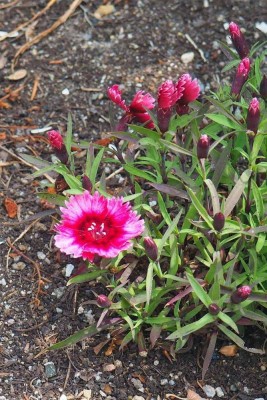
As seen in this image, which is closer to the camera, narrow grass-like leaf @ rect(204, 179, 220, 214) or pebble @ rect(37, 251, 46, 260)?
narrow grass-like leaf @ rect(204, 179, 220, 214)

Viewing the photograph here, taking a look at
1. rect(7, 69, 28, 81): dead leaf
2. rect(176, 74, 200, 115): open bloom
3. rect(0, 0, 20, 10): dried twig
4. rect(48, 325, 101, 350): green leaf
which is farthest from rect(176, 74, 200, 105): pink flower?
rect(0, 0, 20, 10): dried twig

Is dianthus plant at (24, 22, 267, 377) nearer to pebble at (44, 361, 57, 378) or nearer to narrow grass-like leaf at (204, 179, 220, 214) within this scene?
narrow grass-like leaf at (204, 179, 220, 214)

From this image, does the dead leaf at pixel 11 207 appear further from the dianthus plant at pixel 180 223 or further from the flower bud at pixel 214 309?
the flower bud at pixel 214 309

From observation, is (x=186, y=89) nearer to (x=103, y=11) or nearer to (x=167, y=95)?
(x=167, y=95)

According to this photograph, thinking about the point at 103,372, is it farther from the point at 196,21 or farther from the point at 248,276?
the point at 196,21

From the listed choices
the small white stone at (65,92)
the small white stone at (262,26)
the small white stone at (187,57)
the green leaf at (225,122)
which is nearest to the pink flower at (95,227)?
the green leaf at (225,122)

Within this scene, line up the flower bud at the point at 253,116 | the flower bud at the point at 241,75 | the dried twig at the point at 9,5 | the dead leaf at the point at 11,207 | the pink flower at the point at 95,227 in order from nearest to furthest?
the pink flower at the point at 95,227 → the flower bud at the point at 253,116 → the flower bud at the point at 241,75 → the dead leaf at the point at 11,207 → the dried twig at the point at 9,5
